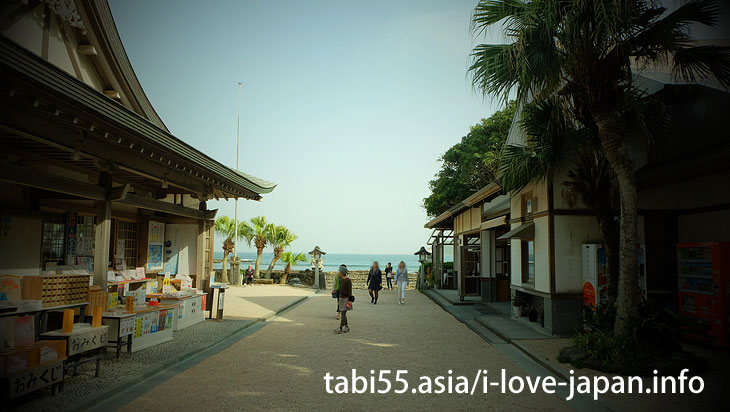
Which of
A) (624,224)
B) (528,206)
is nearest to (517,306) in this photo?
(528,206)

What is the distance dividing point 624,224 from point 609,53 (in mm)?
2919

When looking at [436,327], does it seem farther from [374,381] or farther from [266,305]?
[266,305]

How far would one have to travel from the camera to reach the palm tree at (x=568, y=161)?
852 cm

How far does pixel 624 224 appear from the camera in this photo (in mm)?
7238

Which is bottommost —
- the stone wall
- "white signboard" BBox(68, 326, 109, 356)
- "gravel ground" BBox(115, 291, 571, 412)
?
the stone wall

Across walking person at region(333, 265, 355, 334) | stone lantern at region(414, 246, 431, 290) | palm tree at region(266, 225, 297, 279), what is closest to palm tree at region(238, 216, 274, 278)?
palm tree at region(266, 225, 297, 279)

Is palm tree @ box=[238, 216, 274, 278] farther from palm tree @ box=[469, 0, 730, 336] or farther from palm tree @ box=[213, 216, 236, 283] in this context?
palm tree @ box=[469, 0, 730, 336]

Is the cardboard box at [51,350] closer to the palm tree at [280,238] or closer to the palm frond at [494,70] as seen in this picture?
the palm frond at [494,70]

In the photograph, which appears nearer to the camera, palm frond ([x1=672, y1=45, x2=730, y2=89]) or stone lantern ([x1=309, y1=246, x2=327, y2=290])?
palm frond ([x1=672, y1=45, x2=730, y2=89])

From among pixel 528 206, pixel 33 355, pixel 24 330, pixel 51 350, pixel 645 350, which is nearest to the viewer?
pixel 33 355

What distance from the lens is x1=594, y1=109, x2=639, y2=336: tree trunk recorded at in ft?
23.3

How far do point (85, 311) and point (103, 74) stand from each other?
220 inches

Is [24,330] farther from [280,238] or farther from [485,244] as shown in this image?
[280,238]

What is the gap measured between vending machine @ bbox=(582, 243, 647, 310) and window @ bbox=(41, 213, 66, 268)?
11.2m
